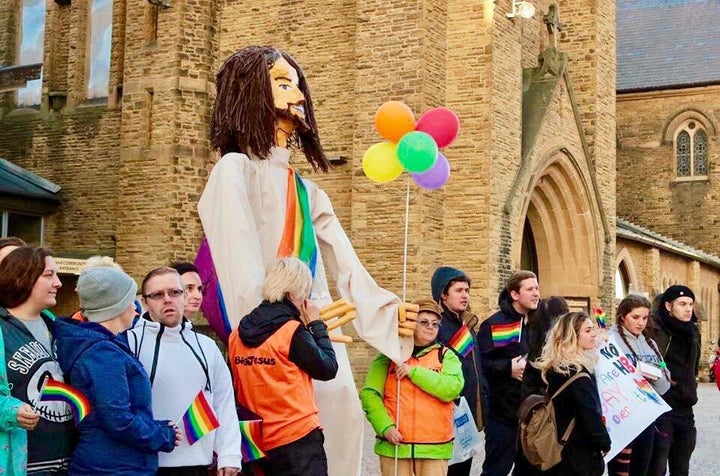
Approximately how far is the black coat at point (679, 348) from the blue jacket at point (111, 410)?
512 cm

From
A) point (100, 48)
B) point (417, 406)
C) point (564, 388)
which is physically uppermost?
point (100, 48)

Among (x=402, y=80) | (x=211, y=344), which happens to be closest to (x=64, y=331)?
(x=211, y=344)

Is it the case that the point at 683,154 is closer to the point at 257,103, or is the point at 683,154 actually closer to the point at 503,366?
the point at 503,366

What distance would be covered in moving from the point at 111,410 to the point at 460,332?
3284 millimetres

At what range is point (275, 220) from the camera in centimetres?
486

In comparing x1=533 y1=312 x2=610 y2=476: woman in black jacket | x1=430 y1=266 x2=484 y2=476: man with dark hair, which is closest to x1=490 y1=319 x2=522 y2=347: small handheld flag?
x1=430 y1=266 x2=484 y2=476: man with dark hair

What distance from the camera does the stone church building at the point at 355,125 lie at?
16.6 m

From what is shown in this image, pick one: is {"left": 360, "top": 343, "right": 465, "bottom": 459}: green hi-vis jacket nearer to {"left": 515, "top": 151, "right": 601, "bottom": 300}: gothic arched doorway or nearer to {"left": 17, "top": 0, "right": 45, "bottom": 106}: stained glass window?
{"left": 515, "top": 151, "right": 601, "bottom": 300}: gothic arched doorway

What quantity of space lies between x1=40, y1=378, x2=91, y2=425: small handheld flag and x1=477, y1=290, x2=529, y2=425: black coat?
3745 millimetres

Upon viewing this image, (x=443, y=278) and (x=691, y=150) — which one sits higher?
(x=691, y=150)

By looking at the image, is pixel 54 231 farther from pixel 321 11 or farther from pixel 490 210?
pixel 490 210

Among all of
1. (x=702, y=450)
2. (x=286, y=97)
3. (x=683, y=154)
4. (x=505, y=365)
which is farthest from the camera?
(x=683, y=154)

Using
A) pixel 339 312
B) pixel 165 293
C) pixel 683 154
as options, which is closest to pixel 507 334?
pixel 339 312

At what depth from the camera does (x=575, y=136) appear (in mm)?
20703
